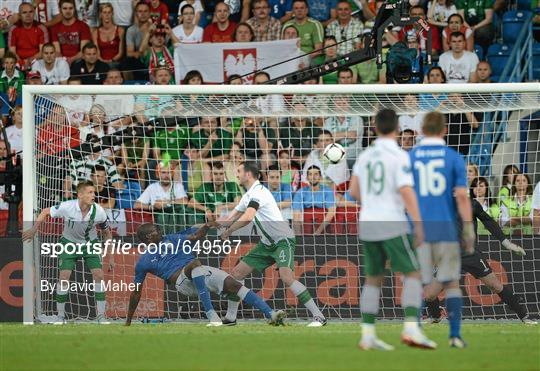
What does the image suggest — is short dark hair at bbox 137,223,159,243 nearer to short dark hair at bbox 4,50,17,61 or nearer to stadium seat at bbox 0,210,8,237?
stadium seat at bbox 0,210,8,237

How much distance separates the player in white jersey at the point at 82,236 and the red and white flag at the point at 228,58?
4520 millimetres

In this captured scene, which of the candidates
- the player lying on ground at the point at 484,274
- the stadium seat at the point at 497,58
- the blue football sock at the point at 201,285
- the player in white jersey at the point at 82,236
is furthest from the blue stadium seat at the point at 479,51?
the player in white jersey at the point at 82,236

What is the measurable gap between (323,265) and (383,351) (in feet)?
20.9

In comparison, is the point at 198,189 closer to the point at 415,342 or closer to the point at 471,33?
the point at 471,33

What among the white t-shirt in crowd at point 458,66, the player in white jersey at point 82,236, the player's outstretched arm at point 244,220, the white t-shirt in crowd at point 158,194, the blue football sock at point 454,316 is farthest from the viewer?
the white t-shirt in crowd at point 458,66

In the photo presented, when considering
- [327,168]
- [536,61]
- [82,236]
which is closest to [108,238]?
[82,236]

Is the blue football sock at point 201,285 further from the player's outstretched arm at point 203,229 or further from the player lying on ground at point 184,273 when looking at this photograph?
the player's outstretched arm at point 203,229

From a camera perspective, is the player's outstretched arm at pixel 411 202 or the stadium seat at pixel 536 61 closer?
the player's outstretched arm at pixel 411 202

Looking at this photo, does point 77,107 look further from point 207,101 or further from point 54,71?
point 54,71

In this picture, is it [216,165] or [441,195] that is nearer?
[441,195]

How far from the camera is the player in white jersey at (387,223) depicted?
10.9 metres

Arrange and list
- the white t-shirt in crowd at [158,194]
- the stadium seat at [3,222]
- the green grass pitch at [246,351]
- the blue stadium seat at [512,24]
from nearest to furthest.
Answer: the green grass pitch at [246,351] → the stadium seat at [3,222] → the white t-shirt in crowd at [158,194] → the blue stadium seat at [512,24]

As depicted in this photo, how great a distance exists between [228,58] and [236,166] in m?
3.07

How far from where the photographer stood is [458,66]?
20203mm
